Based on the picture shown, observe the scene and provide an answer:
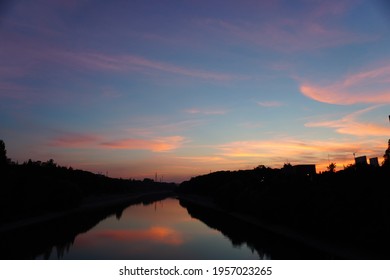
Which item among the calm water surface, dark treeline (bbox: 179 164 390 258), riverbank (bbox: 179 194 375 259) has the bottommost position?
the calm water surface

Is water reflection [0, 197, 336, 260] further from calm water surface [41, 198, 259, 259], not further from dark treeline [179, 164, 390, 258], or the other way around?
dark treeline [179, 164, 390, 258]

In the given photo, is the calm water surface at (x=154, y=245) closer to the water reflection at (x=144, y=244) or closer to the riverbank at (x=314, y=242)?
the water reflection at (x=144, y=244)

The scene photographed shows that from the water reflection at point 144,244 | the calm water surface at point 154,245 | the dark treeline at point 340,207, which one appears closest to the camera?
the dark treeline at point 340,207

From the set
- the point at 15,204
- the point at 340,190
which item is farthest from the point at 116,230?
the point at 340,190

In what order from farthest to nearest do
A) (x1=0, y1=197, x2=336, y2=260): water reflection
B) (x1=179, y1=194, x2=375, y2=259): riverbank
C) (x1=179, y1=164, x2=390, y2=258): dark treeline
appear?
(x1=0, y1=197, x2=336, y2=260): water reflection, (x1=179, y1=164, x2=390, y2=258): dark treeline, (x1=179, y1=194, x2=375, y2=259): riverbank

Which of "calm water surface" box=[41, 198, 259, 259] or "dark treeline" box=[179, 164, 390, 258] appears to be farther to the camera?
"calm water surface" box=[41, 198, 259, 259]

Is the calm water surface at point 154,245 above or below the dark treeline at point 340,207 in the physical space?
below

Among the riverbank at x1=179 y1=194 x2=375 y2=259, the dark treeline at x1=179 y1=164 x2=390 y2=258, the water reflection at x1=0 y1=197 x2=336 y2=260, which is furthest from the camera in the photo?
the water reflection at x1=0 y1=197 x2=336 y2=260

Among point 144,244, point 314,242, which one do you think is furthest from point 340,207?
point 144,244

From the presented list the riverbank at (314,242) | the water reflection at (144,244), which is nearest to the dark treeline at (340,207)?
the riverbank at (314,242)

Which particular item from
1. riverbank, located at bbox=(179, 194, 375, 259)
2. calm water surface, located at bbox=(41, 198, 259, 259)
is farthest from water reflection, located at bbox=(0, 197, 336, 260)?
riverbank, located at bbox=(179, 194, 375, 259)

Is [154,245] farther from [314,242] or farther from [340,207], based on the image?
[340,207]
